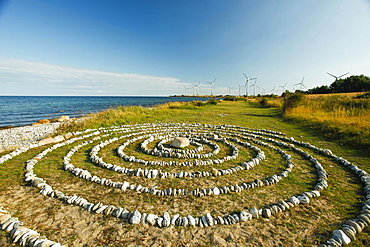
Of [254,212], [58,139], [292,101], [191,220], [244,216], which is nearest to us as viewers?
[191,220]

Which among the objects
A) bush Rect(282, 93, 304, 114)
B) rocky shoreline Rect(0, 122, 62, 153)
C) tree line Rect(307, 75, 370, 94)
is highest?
tree line Rect(307, 75, 370, 94)

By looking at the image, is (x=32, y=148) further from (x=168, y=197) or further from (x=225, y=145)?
(x=225, y=145)

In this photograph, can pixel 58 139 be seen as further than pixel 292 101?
No

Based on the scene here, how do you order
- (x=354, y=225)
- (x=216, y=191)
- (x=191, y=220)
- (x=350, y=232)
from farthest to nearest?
(x=216, y=191) → (x=191, y=220) → (x=354, y=225) → (x=350, y=232)

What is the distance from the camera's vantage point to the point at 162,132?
11320 millimetres

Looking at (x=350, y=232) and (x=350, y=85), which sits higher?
(x=350, y=85)

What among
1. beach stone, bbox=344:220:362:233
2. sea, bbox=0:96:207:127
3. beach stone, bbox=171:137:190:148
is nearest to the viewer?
beach stone, bbox=344:220:362:233

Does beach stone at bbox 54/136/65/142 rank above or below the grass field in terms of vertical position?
above

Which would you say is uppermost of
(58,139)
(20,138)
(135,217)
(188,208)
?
(58,139)

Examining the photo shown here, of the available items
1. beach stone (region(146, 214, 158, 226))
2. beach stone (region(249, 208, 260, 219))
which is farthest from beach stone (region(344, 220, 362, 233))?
beach stone (region(146, 214, 158, 226))

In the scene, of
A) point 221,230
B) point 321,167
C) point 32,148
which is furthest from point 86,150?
point 321,167

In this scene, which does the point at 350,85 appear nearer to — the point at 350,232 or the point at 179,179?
the point at 350,232

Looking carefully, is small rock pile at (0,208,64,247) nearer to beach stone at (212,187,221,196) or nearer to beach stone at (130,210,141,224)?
beach stone at (130,210,141,224)

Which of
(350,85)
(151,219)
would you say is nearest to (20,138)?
(151,219)
